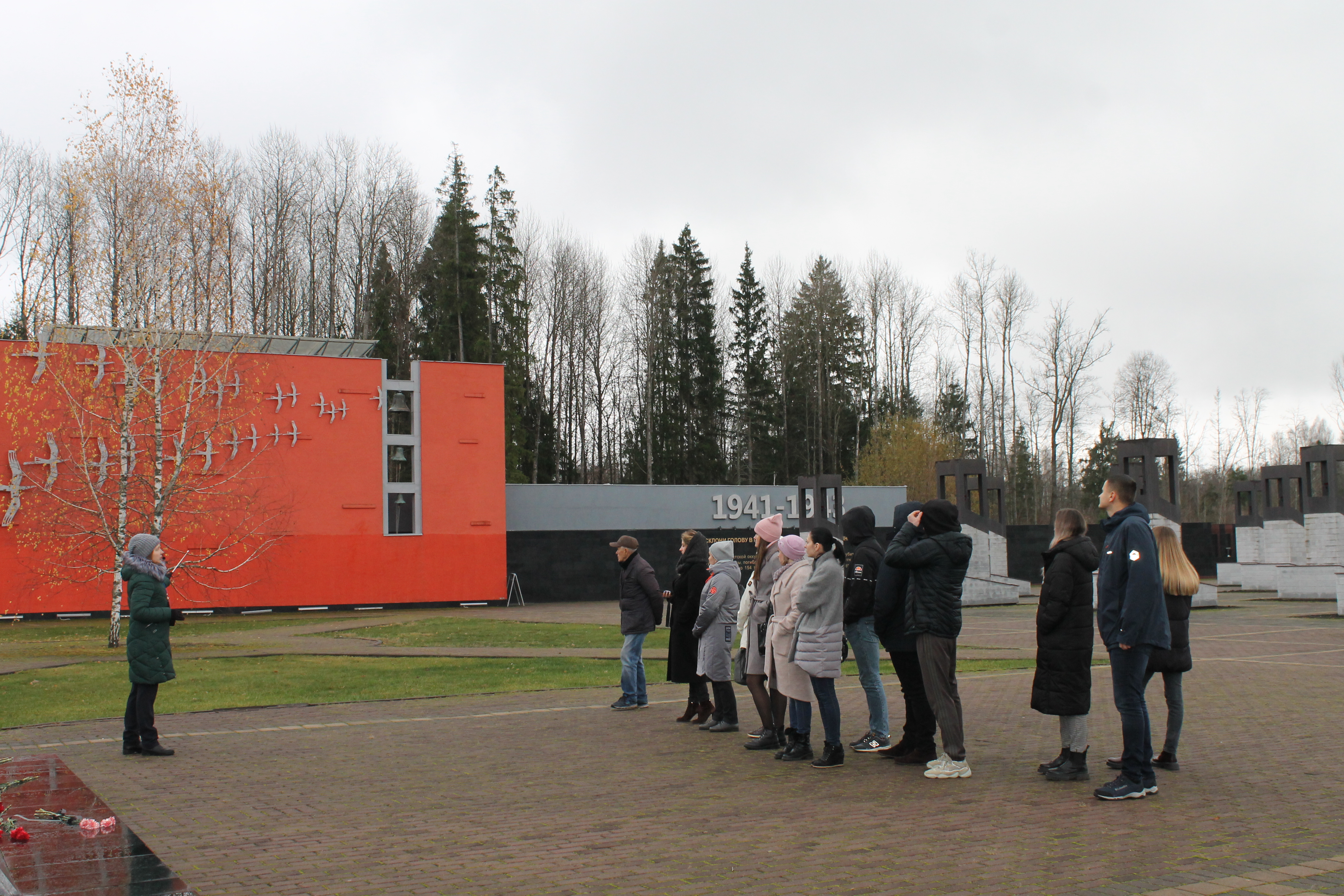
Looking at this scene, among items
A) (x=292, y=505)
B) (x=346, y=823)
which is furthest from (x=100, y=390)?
(x=346, y=823)

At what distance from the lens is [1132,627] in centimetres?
655

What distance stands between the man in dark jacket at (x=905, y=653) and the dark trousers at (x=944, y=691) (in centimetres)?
37

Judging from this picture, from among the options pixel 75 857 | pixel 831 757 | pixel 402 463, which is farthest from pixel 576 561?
pixel 75 857

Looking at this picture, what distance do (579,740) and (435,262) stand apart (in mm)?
44916

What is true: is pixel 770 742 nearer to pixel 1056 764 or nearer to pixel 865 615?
pixel 865 615

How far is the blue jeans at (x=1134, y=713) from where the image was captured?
21.3 ft

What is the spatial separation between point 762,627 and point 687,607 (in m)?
1.15

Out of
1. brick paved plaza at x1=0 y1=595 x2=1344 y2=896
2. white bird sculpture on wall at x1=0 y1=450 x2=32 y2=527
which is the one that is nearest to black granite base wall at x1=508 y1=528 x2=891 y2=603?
white bird sculpture on wall at x1=0 y1=450 x2=32 y2=527

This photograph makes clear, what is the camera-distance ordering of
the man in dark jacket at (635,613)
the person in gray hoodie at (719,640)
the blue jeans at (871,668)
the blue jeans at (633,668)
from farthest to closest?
the blue jeans at (633,668) < the man in dark jacket at (635,613) < the person in gray hoodie at (719,640) < the blue jeans at (871,668)

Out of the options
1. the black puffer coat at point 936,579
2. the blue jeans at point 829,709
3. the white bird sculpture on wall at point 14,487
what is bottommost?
the blue jeans at point 829,709

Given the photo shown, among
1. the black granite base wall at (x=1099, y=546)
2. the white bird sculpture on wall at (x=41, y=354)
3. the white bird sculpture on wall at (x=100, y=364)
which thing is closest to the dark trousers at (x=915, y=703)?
the white bird sculpture on wall at (x=100, y=364)

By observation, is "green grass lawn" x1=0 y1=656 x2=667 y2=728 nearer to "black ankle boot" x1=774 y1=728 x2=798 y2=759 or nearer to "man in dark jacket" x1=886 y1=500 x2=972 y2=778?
"black ankle boot" x1=774 y1=728 x2=798 y2=759

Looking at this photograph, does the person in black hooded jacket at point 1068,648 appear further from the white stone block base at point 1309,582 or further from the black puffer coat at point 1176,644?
the white stone block base at point 1309,582

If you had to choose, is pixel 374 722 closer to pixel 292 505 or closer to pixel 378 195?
pixel 292 505
